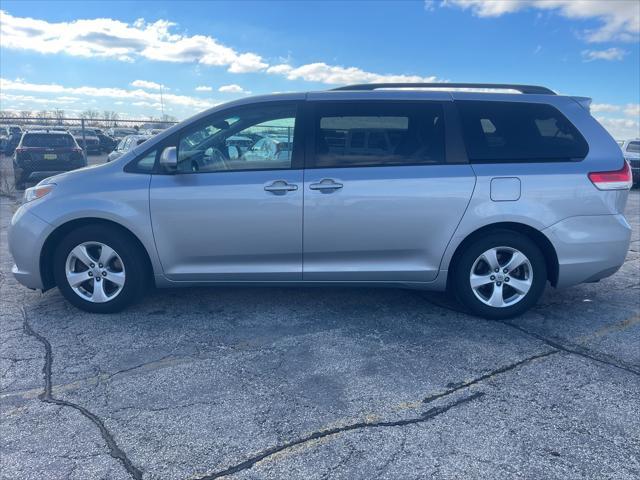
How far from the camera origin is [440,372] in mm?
3412

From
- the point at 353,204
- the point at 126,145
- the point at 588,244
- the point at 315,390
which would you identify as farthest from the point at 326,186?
the point at 126,145

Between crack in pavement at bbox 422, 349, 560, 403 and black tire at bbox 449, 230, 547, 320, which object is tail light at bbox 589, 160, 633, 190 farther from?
crack in pavement at bbox 422, 349, 560, 403

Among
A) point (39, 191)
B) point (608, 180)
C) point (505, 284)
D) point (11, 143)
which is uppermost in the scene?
point (11, 143)

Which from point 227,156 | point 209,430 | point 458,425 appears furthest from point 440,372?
point 227,156

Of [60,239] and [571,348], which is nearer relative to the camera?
[571,348]

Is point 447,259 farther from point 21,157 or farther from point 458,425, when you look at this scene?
point 21,157

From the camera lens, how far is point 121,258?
13.8 ft

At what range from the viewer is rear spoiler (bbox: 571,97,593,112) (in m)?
4.29

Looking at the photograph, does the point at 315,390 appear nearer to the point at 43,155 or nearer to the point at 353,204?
the point at 353,204

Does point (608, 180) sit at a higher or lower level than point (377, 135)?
lower

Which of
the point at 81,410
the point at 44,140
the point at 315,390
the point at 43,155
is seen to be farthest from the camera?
the point at 44,140

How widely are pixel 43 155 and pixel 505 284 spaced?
13191 mm

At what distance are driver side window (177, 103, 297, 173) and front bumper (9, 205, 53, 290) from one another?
1.29 meters

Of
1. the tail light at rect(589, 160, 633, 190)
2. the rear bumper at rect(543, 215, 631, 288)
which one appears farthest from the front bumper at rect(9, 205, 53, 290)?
the tail light at rect(589, 160, 633, 190)
